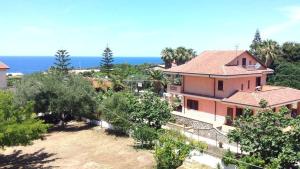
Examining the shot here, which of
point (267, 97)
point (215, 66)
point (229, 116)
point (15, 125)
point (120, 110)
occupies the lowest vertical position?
point (229, 116)

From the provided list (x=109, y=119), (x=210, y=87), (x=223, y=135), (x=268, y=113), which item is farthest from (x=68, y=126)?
(x=268, y=113)

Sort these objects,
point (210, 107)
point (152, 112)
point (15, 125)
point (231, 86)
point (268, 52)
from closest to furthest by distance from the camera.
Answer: point (15, 125) → point (152, 112) → point (231, 86) → point (210, 107) → point (268, 52)

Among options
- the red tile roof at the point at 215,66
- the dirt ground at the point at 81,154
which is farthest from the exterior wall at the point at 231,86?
the dirt ground at the point at 81,154

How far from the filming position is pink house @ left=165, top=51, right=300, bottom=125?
35.5m

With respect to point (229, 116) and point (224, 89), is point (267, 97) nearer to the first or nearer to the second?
point (229, 116)

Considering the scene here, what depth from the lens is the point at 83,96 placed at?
3775 cm

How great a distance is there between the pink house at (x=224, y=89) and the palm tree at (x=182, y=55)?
3085 centimetres

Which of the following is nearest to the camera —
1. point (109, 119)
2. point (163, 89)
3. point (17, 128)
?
point (17, 128)

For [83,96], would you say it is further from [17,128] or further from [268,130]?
[268,130]

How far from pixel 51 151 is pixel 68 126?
10.0 m

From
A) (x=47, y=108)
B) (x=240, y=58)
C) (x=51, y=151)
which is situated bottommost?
(x=51, y=151)

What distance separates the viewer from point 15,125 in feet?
76.2

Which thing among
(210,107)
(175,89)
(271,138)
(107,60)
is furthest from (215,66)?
(107,60)

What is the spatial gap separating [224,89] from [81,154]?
1585 centimetres
